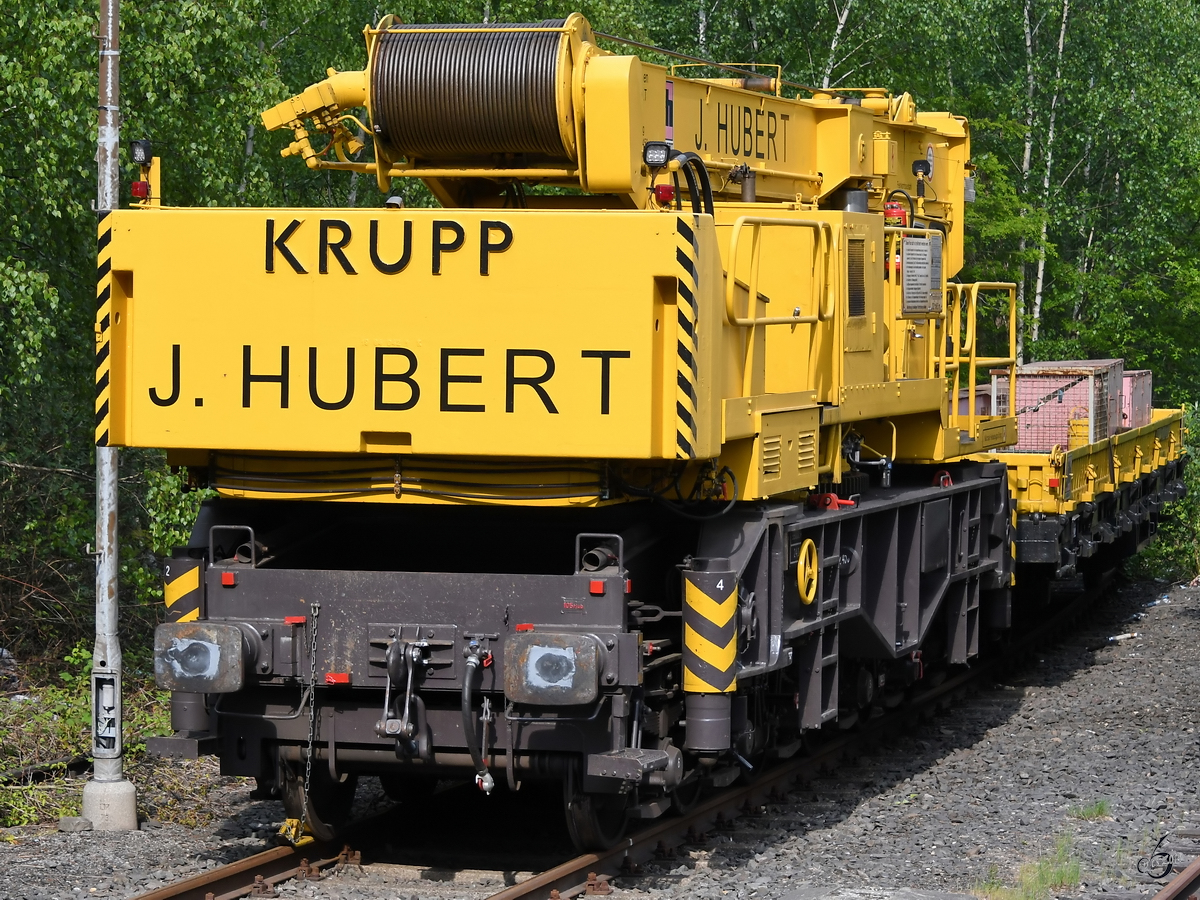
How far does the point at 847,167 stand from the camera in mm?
10984

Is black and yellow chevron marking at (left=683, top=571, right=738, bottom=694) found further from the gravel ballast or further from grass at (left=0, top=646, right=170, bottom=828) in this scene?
grass at (left=0, top=646, right=170, bottom=828)

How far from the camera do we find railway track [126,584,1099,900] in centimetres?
748

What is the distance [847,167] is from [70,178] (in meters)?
5.64

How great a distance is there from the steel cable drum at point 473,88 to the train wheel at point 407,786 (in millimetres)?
3334

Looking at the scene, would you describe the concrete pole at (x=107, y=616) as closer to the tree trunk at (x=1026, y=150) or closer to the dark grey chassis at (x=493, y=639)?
the dark grey chassis at (x=493, y=639)

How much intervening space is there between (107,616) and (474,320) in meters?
3.08

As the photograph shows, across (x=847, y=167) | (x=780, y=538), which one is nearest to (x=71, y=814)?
(x=780, y=538)

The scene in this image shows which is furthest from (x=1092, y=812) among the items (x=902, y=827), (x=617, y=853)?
(x=617, y=853)

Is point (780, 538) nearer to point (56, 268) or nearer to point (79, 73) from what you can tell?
point (79, 73)

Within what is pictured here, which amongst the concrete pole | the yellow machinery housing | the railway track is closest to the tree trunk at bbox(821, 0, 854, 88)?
the railway track

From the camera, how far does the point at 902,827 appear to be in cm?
905

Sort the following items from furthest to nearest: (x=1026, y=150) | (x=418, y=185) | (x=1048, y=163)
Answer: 1. (x=1026, y=150)
2. (x=1048, y=163)
3. (x=418, y=185)

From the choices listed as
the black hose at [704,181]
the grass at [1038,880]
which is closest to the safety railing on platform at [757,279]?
the black hose at [704,181]

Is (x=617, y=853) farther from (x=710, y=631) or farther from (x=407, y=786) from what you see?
(x=407, y=786)
